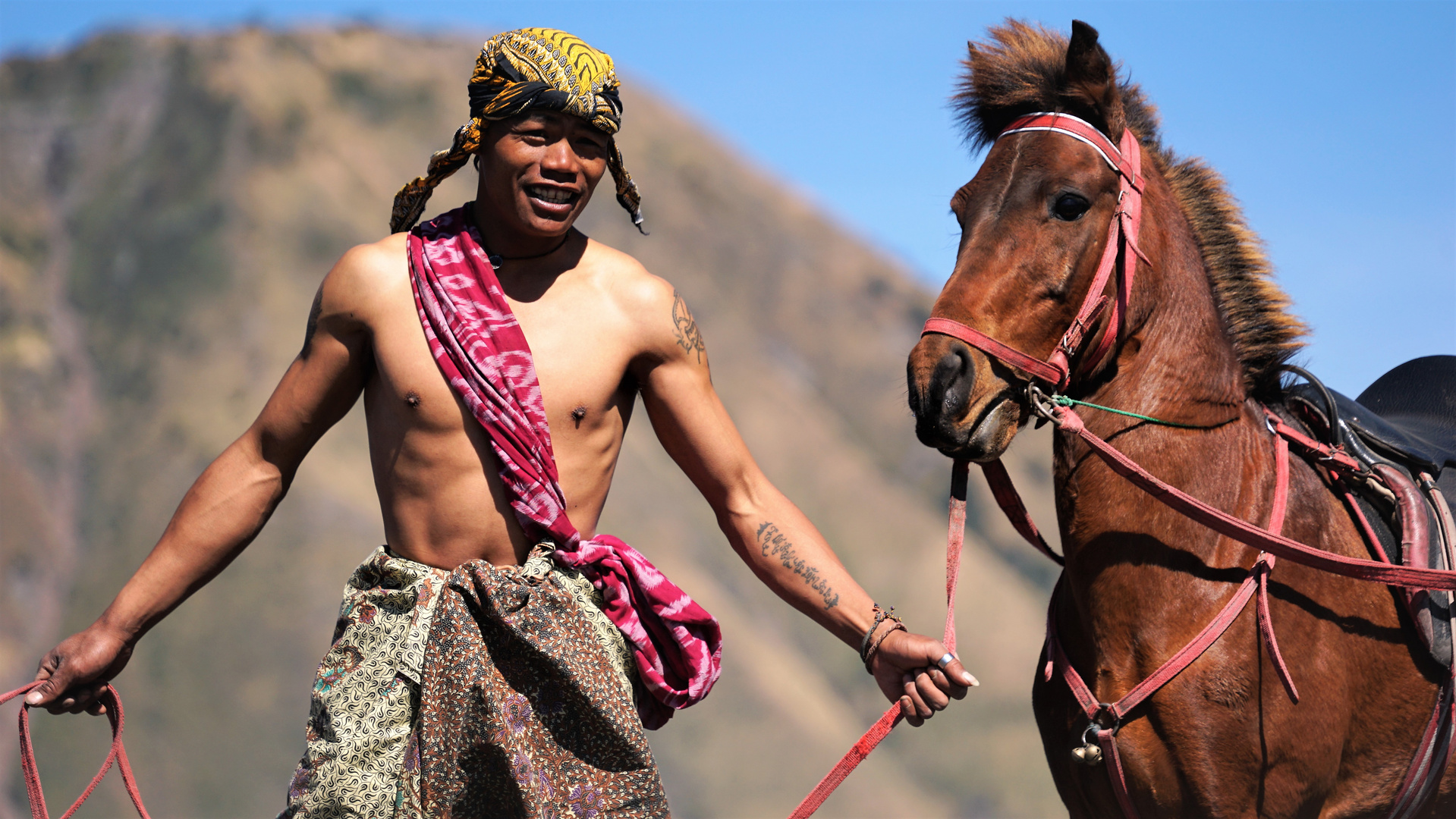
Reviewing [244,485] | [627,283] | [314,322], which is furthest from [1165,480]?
[244,485]

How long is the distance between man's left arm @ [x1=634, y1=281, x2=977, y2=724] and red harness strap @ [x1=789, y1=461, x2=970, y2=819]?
151 mm

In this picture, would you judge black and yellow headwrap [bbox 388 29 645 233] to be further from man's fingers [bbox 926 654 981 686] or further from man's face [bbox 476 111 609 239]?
man's fingers [bbox 926 654 981 686]

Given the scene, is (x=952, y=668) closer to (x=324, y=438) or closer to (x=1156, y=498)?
(x=1156, y=498)

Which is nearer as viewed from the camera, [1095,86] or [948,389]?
[948,389]

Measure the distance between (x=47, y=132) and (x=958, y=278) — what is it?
56.0 metres

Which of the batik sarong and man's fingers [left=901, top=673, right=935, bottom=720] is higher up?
man's fingers [left=901, top=673, right=935, bottom=720]

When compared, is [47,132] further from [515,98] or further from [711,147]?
[515,98]

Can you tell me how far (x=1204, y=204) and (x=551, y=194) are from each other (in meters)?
1.90

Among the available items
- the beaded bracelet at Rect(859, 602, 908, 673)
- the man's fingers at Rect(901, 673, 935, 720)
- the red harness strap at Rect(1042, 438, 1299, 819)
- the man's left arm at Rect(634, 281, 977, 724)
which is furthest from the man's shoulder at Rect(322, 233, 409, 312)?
the red harness strap at Rect(1042, 438, 1299, 819)

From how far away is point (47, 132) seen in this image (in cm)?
4931

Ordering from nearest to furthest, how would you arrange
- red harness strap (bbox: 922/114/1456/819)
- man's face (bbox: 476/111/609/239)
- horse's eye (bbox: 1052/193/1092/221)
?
1. man's face (bbox: 476/111/609/239)
2. red harness strap (bbox: 922/114/1456/819)
3. horse's eye (bbox: 1052/193/1092/221)

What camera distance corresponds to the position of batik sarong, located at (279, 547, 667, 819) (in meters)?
2.59

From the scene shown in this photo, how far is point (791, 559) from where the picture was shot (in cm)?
290

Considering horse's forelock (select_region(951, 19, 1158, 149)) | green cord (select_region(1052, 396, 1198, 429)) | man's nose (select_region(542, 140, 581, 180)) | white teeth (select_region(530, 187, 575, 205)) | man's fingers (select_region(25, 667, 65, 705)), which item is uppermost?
horse's forelock (select_region(951, 19, 1158, 149))
